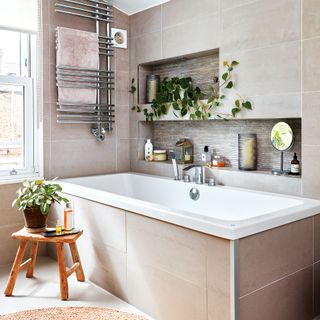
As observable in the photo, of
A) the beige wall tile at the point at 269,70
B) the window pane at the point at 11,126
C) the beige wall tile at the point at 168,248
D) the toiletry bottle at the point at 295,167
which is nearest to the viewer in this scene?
the beige wall tile at the point at 168,248

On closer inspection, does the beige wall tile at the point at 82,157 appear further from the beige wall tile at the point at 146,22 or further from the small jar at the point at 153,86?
the beige wall tile at the point at 146,22

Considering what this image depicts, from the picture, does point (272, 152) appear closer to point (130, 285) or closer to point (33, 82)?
point (130, 285)

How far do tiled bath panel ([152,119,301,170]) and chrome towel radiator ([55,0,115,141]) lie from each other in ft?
1.82

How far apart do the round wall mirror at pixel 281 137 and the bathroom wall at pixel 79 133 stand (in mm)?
1605

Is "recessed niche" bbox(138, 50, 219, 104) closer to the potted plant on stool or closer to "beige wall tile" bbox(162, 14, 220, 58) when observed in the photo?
"beige wall tile" bbox(162, 14, 220, 58)

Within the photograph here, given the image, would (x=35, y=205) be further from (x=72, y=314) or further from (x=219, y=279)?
(x=219, y=279)

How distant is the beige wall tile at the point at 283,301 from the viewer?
1855 mm

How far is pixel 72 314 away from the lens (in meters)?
2.29

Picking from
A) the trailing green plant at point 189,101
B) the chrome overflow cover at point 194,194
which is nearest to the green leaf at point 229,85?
the trailing green plant at point 189,101

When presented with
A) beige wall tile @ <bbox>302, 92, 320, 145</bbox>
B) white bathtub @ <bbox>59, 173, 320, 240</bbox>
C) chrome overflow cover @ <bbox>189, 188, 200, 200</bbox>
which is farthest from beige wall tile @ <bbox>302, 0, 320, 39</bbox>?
chrome overflow cover @ <bbox>189, 188, 200, 200</bbox>

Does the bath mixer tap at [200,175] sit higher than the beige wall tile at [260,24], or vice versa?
the beige wall tile at [260,24]

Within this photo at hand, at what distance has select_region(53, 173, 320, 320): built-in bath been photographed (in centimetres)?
182

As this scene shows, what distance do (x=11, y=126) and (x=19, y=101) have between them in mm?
225

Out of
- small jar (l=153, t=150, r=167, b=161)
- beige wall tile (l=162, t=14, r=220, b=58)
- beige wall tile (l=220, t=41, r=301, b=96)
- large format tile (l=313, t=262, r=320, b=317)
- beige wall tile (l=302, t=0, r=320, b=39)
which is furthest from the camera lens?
small jar (l=153, t=150, r=167, b=161)
